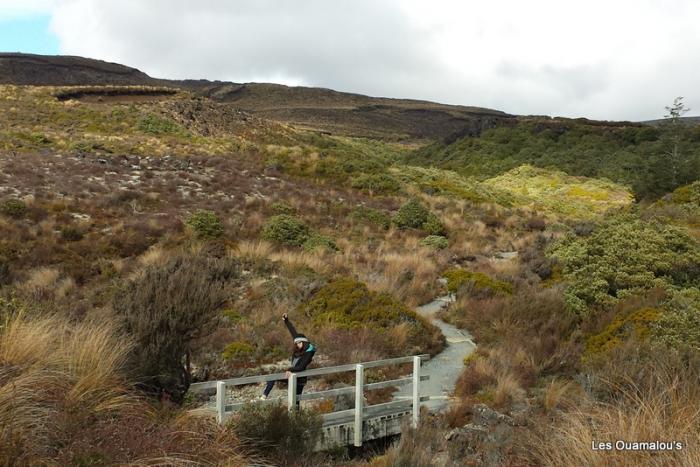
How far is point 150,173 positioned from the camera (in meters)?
23.5

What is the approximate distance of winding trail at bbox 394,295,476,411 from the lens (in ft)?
26.9

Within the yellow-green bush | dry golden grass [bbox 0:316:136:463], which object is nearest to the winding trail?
the yellow-green bush

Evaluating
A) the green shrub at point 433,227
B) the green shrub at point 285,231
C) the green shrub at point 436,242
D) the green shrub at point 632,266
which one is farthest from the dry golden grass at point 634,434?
the green shrub at point 433,227

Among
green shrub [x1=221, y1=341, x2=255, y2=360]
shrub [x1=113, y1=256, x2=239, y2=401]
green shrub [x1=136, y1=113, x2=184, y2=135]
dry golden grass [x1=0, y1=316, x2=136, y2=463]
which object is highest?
green shrub [x1=136, y1=113, x2=184, y2=135]

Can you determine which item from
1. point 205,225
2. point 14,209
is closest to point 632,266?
point 205,225

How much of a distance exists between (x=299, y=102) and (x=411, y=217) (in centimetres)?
10047

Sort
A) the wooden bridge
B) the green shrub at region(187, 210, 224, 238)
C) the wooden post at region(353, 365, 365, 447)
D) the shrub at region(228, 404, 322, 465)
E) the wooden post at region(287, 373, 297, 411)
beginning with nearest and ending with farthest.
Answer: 1. the shrub at region(228, 404, 322, 465)
2. the wooden bridge
3. the wooden post at region(287, 373, 297, 411)
4. the wooden post at region(353, 365, 365, 447)
5. the green shrub at region(187, 210, 224, 238)

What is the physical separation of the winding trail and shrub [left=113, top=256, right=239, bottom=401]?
3.33 meters

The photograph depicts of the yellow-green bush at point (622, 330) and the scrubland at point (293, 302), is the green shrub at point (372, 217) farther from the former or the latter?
the yellow-green bush at point (622, 330)

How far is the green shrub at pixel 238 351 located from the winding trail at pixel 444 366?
2.48 m

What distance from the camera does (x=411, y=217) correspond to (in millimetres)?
21859

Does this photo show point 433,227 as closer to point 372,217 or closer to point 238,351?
point 372,217

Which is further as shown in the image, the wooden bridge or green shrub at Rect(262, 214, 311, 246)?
green shrub at Rect(262, 214, 311, 246)

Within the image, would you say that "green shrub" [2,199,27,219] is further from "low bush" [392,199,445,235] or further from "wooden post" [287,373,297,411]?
"low bush" [392,199,445,235]
